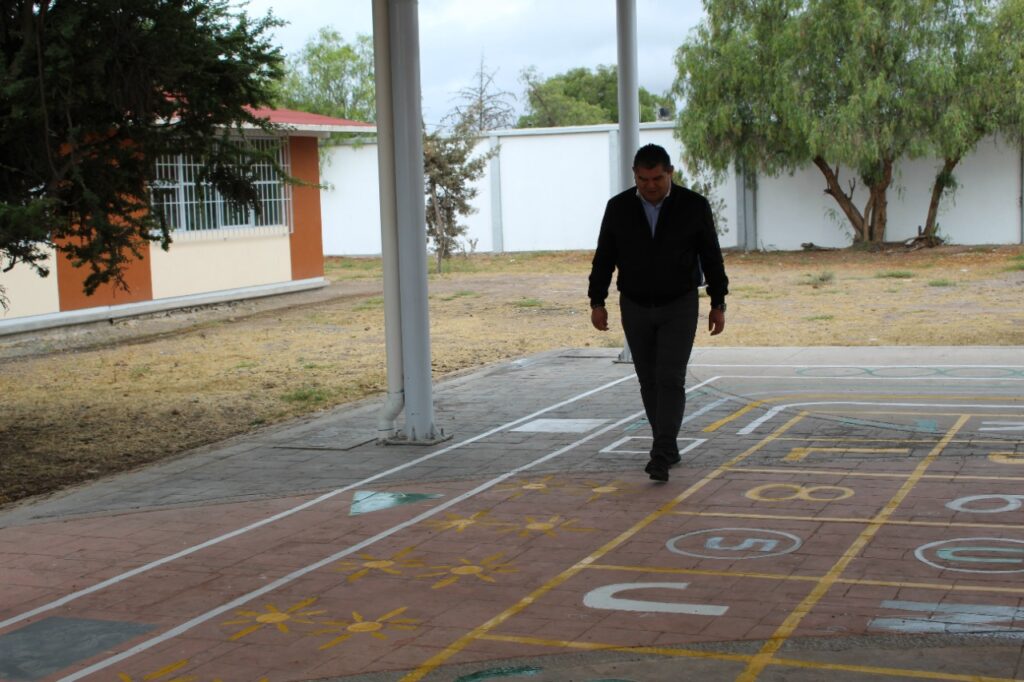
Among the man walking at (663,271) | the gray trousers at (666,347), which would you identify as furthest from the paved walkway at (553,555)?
the man walking at (663,271)

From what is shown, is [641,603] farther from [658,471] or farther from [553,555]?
[658,471]

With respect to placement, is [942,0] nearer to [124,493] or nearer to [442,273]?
[442,273]

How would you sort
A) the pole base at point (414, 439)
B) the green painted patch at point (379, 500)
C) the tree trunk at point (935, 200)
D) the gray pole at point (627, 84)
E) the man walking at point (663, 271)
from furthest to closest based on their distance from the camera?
1. the tree trunk at point (935, 200)
2. the gray pole at point (627, 84)
3. the pole base at point (414, 439)
4. the man walking at point (663, 271)
5. the green painted patch at point (379, 500)

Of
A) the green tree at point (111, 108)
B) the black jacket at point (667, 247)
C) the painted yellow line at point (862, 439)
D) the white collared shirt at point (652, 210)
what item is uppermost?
the green tree at point (111, 108)

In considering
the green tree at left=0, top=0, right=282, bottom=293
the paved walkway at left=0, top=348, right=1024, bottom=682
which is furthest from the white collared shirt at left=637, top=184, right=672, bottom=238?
the green tree at left=0, top=0, right=282, bottom=293

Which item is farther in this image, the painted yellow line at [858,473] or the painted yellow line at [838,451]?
the painted yellow line at [838,451]

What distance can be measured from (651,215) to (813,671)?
12.0ft

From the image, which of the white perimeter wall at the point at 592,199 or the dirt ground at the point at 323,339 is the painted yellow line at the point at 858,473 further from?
the white perimeter wall at the point at 592,199

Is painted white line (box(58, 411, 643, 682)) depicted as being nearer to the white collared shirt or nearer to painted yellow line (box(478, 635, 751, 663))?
painted yellow line (box(478, 635, 751, 663))

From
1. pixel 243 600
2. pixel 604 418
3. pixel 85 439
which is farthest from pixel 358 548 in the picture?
pixel 85 439

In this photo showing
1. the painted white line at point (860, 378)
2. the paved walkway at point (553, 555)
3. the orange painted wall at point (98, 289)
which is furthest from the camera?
the orange painted wall at point (98, 289)

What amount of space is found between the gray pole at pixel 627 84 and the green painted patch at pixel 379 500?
4.94 metres

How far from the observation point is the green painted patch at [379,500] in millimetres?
6894

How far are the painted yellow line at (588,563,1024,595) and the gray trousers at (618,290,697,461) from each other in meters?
1.76
